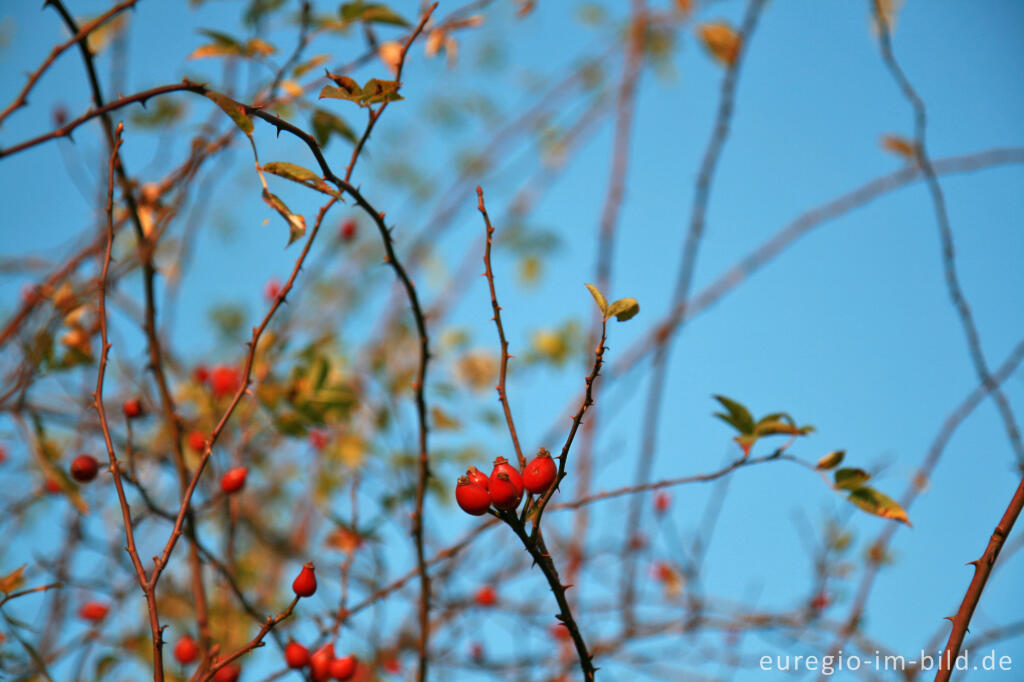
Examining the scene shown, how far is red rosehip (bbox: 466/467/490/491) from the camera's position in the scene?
812 mm

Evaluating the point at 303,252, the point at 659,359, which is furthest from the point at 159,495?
the point at 303,252

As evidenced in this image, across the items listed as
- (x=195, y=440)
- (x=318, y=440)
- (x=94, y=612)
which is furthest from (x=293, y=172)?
(x=318, y=440)

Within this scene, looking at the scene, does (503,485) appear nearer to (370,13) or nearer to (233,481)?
(233,481)

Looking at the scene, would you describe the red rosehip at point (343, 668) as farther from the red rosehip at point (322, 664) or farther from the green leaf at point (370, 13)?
the green leaf at point (370, 13)

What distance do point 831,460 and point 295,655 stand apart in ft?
2.96

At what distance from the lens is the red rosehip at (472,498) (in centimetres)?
79

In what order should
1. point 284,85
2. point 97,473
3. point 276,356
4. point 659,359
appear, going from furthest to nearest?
point 659,359, point 276,356, point 284,85, point 97,473

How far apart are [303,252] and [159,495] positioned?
225 centimetres

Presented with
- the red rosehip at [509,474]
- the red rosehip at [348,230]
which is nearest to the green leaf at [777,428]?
the red rosehip at [509,474]

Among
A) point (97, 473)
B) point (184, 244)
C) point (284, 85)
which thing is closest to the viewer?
point (97, 473)

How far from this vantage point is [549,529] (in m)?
2.80

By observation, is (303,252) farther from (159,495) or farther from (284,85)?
(159,495)

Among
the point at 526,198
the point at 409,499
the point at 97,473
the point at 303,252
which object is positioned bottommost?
the point at 97,473

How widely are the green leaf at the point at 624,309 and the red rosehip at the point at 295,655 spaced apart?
2.34 feet
